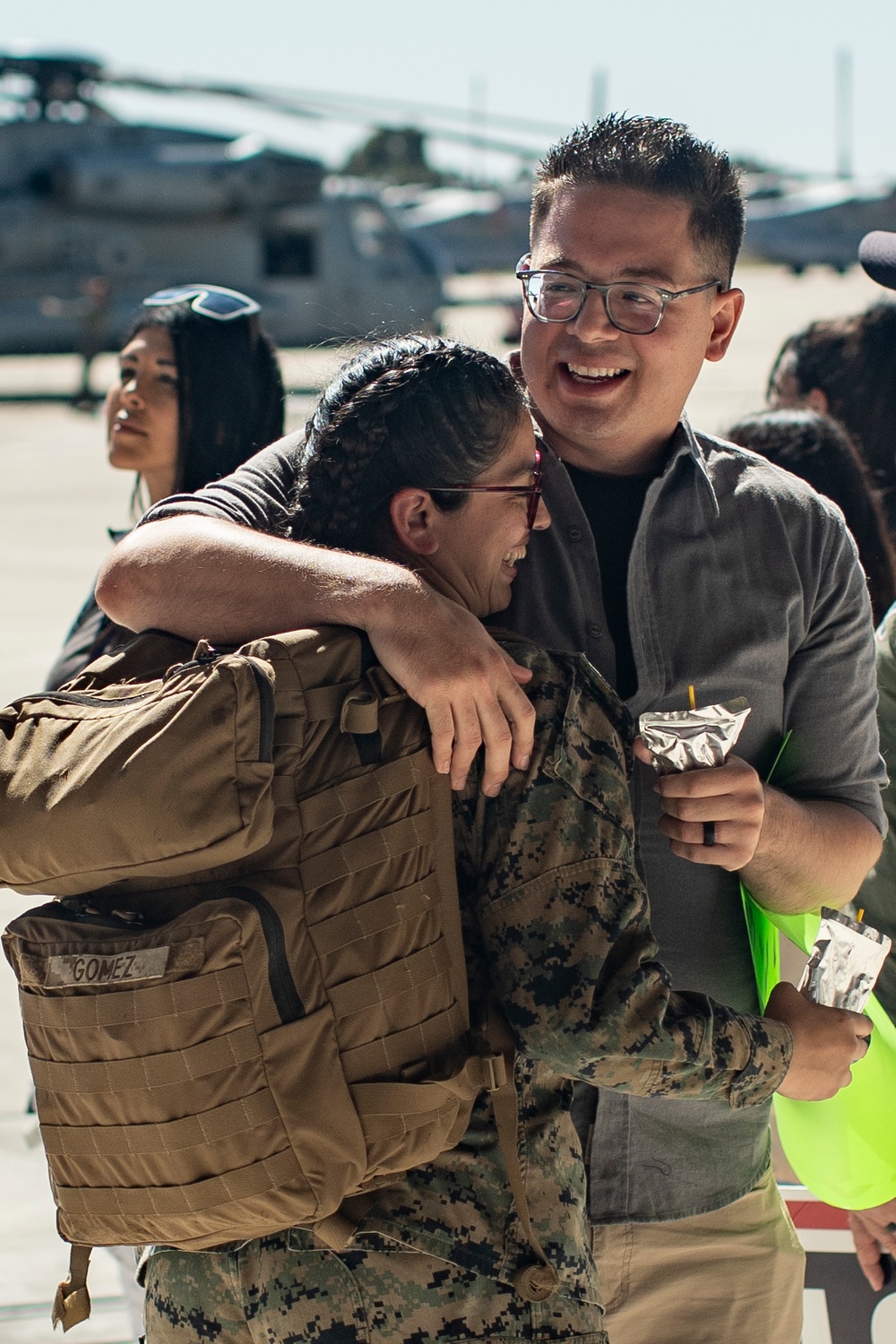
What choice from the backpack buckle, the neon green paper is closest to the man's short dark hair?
the neon green paper

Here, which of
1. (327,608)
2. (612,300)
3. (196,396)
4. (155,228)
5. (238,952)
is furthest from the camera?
(155,228)

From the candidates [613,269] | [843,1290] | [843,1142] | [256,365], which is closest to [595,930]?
[843,1142]

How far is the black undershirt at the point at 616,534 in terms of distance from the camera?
1.98 m

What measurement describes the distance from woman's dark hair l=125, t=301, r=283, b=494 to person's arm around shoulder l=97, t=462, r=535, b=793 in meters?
1.32

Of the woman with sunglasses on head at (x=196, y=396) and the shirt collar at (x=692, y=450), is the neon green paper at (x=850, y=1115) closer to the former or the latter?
the shirt collar at (x=692, y=450)

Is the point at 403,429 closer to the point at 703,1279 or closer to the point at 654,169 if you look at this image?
the point at 654,169

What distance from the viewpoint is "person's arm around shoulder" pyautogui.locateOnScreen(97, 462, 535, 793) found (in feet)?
4.80

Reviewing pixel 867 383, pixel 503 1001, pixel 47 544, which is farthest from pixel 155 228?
pixel 503 1001

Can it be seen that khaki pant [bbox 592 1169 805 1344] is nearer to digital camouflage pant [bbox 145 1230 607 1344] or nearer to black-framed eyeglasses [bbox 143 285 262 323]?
digital camouflage pant [bbox 145 1230 607 1344]

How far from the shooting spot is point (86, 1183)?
1.43 metres

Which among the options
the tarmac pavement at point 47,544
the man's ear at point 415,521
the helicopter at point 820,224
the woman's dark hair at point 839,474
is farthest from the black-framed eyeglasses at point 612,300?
the helicopter at point 820,224

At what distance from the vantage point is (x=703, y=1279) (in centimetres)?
197

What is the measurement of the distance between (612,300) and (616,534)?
0.34 m

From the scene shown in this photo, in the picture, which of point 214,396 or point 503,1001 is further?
point 214,396
